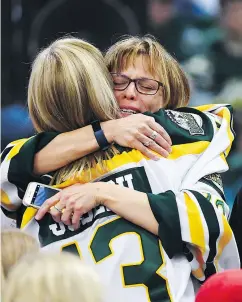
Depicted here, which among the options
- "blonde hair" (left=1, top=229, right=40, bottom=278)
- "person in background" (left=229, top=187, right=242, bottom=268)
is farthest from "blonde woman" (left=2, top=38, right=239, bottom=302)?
"blonde hair" (left=1, top=229, right=40, bottom=278)

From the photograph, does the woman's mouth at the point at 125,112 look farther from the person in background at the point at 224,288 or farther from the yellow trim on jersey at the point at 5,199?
the person in background at the point at 224,288

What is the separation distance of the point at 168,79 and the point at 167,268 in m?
0.64

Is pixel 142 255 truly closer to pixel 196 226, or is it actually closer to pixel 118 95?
pixel 196 226

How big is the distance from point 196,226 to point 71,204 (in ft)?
1.09

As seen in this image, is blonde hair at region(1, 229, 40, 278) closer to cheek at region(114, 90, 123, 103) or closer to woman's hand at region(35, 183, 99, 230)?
woman's hand at region(35, 183, 99, 230)

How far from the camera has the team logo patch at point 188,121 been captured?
243 cm

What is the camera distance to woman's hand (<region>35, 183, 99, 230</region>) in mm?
2314

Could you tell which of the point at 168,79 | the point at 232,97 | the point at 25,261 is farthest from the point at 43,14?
the point at 25,261

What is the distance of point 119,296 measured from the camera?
7.27 feet

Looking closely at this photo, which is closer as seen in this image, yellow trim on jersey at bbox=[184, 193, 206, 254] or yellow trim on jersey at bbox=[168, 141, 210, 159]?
yellow trim on jersey at bbox=[184, 193, 206, 254]

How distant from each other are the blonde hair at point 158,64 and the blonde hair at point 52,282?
3.24 feet

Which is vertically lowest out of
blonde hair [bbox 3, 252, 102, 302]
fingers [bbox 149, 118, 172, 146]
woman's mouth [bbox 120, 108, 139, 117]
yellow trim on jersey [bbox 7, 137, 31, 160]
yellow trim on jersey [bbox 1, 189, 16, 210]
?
yellow trim on jersey [bbox 1, 189, 16, 210]

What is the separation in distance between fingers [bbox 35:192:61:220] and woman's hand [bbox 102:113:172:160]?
0.22m

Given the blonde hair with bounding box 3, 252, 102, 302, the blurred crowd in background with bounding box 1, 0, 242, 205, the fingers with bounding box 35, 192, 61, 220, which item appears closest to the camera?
the blonde hair with bounding box 3, 252, 102, 302
